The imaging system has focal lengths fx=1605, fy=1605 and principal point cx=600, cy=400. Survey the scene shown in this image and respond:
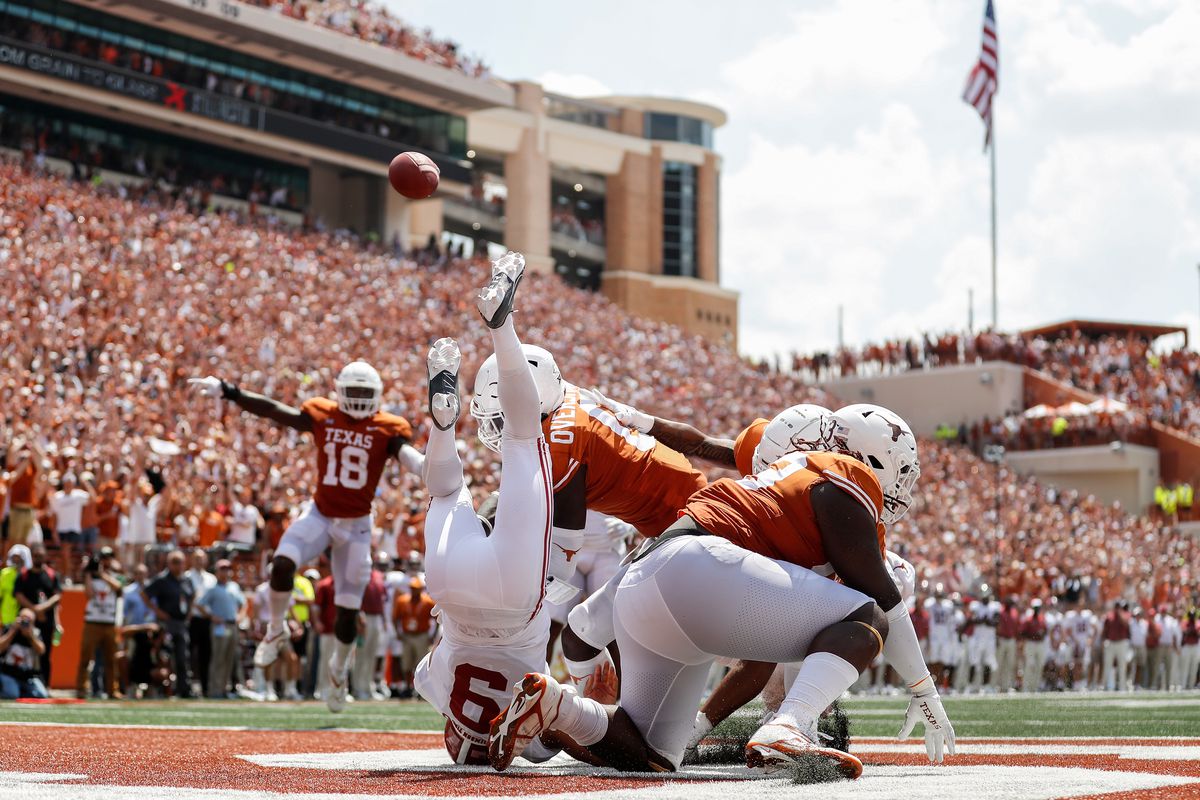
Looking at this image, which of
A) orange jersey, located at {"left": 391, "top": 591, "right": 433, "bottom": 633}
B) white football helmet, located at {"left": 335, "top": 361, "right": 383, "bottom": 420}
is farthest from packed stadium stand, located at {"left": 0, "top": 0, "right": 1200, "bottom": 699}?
white football helmet, located at {"left": 335, "top": 361, "right": 383, "bottom": 420}

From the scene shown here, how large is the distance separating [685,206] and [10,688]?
170ft

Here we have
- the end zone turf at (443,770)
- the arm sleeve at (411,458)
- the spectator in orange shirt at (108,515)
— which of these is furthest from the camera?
the spectator in orange shirt at (108,515)

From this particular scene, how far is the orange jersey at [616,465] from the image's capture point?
21.7 ft

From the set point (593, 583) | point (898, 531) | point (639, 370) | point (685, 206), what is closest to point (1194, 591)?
point (898, 531)

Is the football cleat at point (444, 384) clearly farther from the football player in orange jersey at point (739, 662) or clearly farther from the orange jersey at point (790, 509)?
the football player in orange jersey at point (739, 662)

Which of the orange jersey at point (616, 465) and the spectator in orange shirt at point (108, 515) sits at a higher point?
the orange jersey at point (616, 465)

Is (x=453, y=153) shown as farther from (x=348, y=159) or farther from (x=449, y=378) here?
(x=449, y=378)

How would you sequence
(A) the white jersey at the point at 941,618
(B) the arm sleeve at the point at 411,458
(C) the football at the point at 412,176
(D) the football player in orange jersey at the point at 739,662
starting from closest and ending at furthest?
1. (D) the football player in orange jersey at the point at 739,662
2. (C) the football at the point at 412,176
3. (B) the arm sleeve at the point at 411,458
4. (A) the white jersey at the point at 941,618

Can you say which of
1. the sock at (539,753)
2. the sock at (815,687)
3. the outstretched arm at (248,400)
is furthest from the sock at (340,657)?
the sock at (815,687)

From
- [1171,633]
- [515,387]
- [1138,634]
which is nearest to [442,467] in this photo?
[515,387]

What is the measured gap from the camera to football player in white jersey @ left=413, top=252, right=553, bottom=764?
4.94m

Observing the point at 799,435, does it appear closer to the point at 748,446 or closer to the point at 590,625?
the point at 748,446

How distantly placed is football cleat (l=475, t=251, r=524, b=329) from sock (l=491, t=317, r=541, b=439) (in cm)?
5

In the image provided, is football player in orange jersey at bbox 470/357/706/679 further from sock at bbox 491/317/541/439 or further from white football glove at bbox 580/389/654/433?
sock at bbox 491/317/541/439
